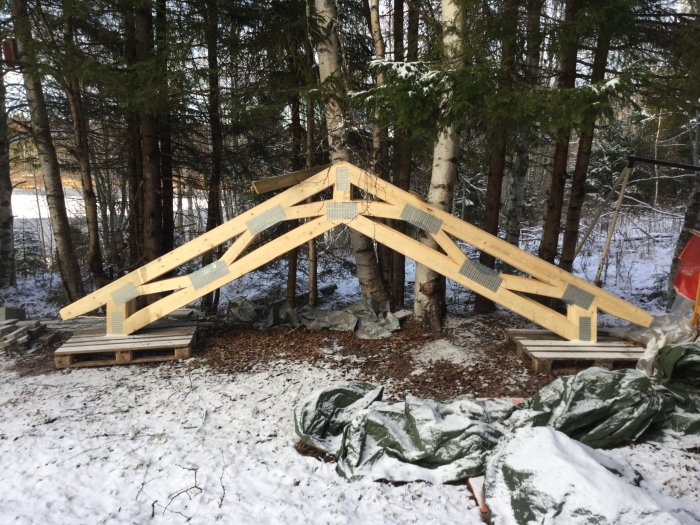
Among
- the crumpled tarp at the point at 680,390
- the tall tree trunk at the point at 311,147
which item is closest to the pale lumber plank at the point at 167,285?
the tall tree trunk at the point at 311,147

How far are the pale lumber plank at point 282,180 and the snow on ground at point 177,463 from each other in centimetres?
221

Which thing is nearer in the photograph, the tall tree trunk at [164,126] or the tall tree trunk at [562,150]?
the tall tree trunk at [562,150]

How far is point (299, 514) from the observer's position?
2922 mm

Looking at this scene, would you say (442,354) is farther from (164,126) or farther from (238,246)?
(164,126)

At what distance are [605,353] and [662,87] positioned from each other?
3.96 meters

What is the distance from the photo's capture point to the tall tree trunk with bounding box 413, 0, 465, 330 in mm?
5645

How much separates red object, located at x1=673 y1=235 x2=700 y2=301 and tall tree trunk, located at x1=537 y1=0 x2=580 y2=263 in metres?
1.87

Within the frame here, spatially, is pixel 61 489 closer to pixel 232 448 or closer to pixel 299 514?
pixel 232 448

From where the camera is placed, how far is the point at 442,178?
20.0ft

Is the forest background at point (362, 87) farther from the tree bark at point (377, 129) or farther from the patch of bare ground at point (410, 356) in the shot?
the patch of bare ground at point (410, 356)

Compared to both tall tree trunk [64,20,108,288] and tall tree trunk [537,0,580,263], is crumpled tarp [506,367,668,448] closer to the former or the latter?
tall tree trunk [537,0,580,263]

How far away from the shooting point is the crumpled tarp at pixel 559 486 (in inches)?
93.4

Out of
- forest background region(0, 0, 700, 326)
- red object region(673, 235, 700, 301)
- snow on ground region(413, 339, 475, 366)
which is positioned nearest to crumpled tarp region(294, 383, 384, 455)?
snow on ground region(413, 339, 475, 366)

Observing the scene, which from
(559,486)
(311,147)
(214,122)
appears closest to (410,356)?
(559,486)
